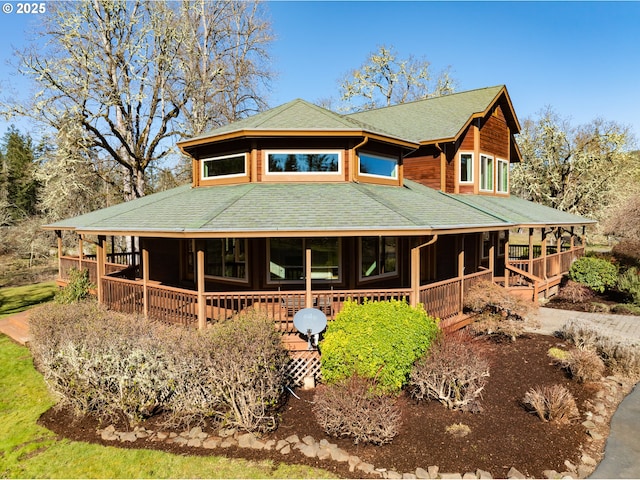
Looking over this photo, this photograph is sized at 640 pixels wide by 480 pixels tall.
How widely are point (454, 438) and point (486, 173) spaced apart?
543 inches

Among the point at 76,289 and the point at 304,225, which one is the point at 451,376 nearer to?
the point at 304,225

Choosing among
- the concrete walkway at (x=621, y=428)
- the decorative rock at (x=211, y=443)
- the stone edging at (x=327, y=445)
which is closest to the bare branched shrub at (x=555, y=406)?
the stone edging at (x=327, y=445)

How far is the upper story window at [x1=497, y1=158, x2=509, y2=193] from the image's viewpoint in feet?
60.3

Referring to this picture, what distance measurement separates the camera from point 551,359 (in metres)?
9.50

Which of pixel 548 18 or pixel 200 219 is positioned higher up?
pixel 548 18

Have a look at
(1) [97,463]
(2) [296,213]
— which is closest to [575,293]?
(2) [296,213]

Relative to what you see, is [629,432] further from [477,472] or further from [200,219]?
[200,219]

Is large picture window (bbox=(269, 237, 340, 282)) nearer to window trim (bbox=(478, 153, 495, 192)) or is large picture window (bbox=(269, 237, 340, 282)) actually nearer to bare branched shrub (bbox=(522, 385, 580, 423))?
bare branched shrub (bbox=(522, 385, 580, 423))

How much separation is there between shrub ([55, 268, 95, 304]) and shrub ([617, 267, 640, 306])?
20999 mm

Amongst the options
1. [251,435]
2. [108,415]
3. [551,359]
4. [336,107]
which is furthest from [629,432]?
[336,107]

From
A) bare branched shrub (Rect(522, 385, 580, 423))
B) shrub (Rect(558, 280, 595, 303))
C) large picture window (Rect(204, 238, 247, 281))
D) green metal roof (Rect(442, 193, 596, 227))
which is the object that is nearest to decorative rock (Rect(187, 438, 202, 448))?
large picture window (Rect(204, 238, 247, 281))

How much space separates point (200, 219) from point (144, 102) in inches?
660

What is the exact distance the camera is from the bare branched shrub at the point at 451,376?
692cm

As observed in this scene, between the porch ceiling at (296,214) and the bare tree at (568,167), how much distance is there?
19768 millimetres
